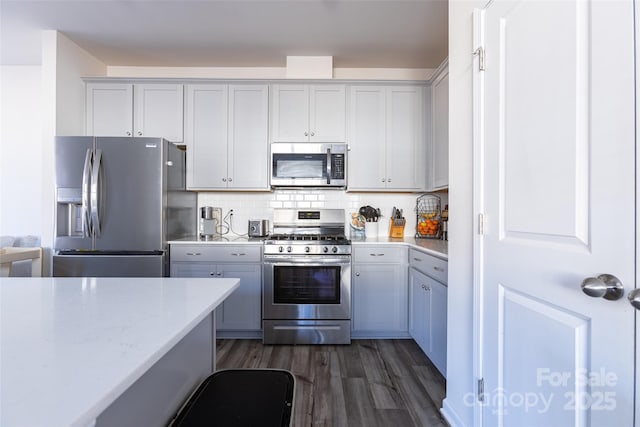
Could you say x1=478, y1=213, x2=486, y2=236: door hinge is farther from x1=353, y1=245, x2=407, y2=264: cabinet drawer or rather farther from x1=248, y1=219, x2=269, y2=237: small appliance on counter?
x1=248, y1=219, x2=269, y2=237: small appliance on counter

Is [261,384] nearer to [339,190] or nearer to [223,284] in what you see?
[223,284]

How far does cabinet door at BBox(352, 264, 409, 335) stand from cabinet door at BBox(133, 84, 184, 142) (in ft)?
7.46

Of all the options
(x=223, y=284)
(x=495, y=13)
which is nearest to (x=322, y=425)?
(x=223, y=284)

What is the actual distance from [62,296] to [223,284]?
50cm

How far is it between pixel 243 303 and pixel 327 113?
79.3 inches

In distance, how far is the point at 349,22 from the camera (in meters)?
A: 2.49

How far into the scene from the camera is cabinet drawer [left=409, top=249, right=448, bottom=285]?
6.42ft

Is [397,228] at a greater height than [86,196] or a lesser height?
lesser

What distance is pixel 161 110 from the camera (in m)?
2.95

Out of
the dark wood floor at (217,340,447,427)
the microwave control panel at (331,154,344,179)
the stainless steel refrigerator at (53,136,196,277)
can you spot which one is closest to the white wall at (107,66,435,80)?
the microwave control panel at (331,154,344,179)

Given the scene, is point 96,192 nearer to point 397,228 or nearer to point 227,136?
point 227,136

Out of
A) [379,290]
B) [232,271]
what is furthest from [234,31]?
[379,290]

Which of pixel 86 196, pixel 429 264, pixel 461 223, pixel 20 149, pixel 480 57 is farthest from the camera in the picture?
pixel 20 149

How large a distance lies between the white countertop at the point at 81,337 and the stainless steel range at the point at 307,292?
150 cm
